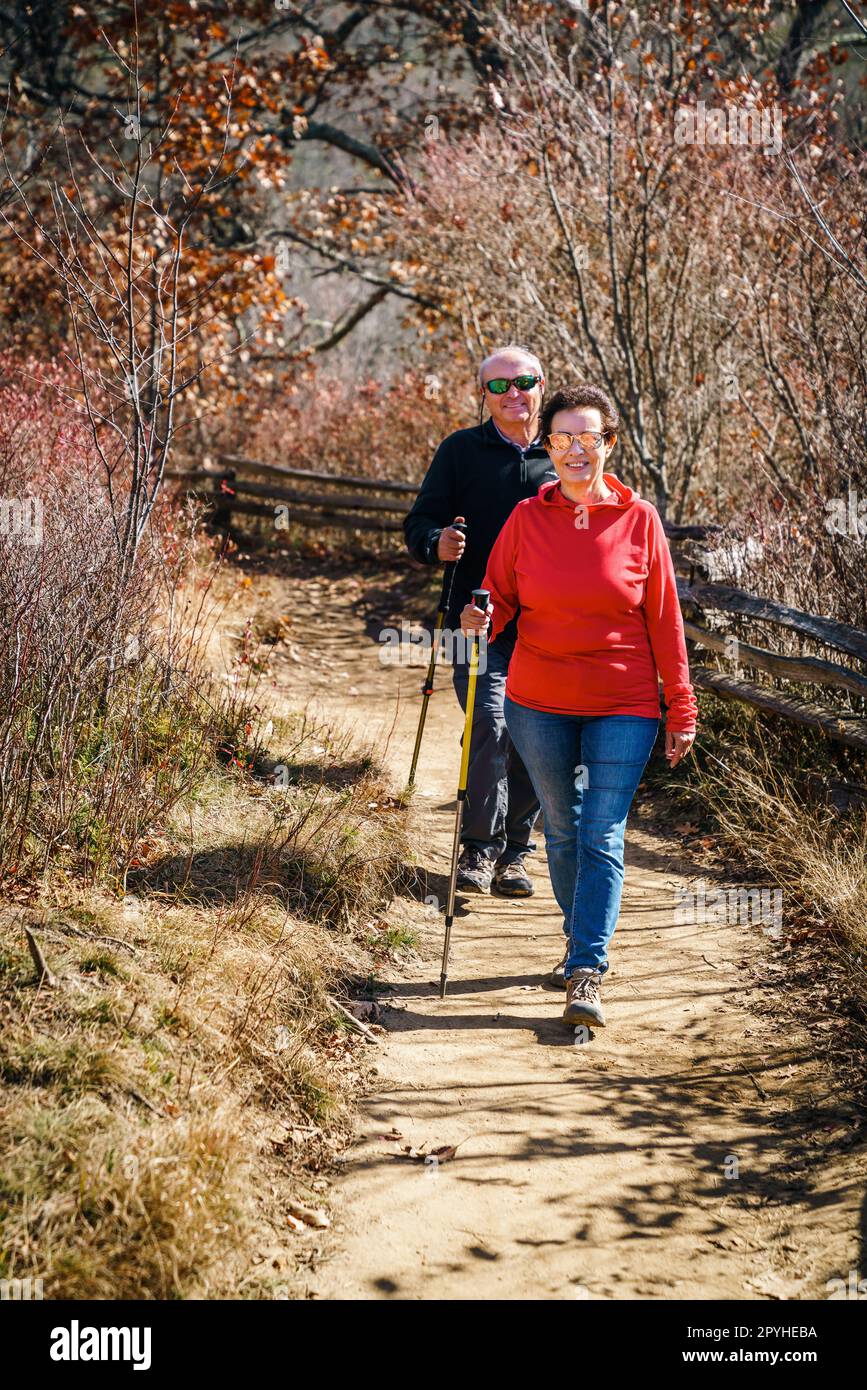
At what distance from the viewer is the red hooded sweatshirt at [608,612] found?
3777mm

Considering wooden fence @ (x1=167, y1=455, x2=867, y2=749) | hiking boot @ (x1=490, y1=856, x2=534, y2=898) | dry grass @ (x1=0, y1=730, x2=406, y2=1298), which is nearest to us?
dry grass @ (x1=0, y1=730, x2=406, y2=1298)

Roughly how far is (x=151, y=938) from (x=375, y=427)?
10.0m

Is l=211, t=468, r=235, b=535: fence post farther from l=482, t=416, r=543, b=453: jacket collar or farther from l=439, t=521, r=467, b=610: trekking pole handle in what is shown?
l=482, t=416, r=543, b=453: jacket collar

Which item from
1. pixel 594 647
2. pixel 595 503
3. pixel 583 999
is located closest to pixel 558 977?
pixel 583 999

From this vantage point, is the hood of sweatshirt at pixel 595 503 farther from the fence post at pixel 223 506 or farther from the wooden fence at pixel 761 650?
the fence post at pixel 223 506

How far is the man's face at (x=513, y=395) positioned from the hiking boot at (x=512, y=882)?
1799 mm

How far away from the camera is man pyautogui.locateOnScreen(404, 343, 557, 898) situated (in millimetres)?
4867

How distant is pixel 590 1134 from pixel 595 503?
6.09 feet

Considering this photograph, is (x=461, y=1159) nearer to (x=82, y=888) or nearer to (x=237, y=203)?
(x=82, y=888)

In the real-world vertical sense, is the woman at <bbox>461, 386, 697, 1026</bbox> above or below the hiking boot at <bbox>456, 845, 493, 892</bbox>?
above

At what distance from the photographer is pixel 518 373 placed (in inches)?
189

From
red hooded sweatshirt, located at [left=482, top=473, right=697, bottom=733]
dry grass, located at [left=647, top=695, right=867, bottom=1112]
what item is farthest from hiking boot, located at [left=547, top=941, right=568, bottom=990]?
red hooded sweatshirt, located at [left=482, top=473, right=697, bottom=733]

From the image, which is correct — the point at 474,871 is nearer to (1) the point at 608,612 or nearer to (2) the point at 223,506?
(1) the point at 608,612
